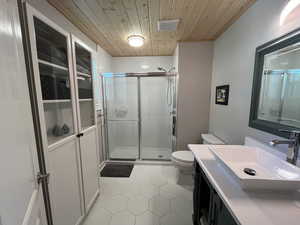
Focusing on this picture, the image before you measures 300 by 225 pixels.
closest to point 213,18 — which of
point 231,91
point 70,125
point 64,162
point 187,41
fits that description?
point 187,41

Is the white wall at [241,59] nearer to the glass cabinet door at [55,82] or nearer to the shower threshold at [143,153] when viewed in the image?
the shower threshold at [143,153]

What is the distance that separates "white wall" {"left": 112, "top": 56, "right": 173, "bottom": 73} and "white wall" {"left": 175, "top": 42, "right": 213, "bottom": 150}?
2.72ft

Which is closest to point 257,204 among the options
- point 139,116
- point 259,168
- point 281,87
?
point 259,168

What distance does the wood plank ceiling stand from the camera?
1368 millimetres

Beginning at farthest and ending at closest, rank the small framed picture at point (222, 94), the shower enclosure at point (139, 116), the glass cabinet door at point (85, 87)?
the shower enclosure at point (139, 116)
the small framed picture at point (222, 94)
the glass cabinet door at point (85, 87)

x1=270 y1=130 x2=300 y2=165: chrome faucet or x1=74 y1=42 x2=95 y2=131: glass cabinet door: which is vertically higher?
x1=74 y1=42 x2=95 y2=131: glass cabinet door

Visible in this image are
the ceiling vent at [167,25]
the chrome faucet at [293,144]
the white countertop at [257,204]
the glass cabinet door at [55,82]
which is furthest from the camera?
the ceiling vent at [167,25]

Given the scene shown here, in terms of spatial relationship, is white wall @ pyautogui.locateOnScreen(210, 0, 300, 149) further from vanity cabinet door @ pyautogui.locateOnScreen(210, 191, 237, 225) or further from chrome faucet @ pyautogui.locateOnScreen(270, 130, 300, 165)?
vanity cabinet door @ pyautogui.locateOnScreen(210, 191, 237, 225)

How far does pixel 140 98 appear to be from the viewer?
2885mm

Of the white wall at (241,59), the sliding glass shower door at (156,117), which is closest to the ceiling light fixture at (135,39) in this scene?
the sliding glass shower door at (156,117)

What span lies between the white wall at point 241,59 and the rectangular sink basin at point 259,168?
255 millimetres

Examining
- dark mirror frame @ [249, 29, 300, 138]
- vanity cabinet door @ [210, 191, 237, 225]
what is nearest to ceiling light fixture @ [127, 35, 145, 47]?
dark mirror frame @ [249, 29, 300, 138]

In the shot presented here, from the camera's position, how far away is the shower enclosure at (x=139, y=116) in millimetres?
2938

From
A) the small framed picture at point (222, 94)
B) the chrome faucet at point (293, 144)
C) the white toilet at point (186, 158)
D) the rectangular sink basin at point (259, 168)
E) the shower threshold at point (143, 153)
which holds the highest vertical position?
the small framed picture at point (222, 94)
